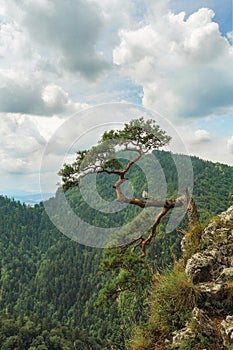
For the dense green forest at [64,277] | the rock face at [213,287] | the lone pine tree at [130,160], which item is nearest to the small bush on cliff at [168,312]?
the rock face at [213,287]

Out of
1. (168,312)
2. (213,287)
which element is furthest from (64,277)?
(213,287)

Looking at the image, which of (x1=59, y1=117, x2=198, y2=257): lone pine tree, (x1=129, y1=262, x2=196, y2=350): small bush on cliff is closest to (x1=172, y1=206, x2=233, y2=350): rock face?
(x1=129, y1=262, x2=196, y2=350): small bush on cliff

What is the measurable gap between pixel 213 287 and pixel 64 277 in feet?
400

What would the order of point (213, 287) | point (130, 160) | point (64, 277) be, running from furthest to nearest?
point (64, 277) → point (130, 160) → point (213, 287)

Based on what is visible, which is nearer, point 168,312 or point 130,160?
point 168,312

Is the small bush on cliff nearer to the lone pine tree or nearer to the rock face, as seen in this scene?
the rock face

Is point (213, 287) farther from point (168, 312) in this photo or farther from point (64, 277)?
point (64, 277)

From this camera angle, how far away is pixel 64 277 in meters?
119

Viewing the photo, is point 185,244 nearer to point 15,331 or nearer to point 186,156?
point 186,156

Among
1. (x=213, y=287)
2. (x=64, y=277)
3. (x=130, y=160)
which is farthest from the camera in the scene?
(x=64, y=277)

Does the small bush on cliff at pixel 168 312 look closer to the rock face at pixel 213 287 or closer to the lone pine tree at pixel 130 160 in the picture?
the rock face at pixel 213 287

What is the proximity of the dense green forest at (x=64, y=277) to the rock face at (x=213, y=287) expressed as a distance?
1.42 m

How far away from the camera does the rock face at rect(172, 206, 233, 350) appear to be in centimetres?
435

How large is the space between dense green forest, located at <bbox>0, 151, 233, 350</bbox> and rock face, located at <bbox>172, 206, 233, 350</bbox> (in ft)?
4.67
